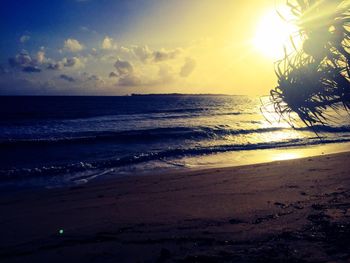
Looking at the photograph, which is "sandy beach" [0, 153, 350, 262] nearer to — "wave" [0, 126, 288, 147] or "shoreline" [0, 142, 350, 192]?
"shoreline" [0, 142, 350, 192]

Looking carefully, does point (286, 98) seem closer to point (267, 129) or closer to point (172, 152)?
point (172, 152)

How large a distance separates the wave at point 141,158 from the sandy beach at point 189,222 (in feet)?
14.5

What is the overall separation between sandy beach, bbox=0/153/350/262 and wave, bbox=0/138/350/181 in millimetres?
4423

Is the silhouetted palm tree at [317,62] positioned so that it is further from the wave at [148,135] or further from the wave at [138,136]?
the wave at [138,136]

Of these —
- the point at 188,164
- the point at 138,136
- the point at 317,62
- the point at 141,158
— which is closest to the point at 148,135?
the point at 138,136

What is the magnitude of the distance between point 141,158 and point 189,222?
41.4 ft

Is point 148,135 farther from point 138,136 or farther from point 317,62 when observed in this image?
point 317,62

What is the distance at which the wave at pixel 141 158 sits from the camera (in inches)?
631

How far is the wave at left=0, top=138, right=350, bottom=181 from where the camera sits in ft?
52.5

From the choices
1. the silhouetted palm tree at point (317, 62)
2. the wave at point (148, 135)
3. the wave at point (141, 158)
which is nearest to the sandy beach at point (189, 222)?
the silhouetted palm tree at point (317, 62)

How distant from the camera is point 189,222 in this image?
22.2ft

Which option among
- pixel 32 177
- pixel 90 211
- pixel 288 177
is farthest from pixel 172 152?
pixel 90 211

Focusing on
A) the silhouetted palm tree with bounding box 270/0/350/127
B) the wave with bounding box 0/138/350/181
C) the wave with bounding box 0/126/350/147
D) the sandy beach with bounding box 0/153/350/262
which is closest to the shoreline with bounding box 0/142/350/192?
the wave with bounding box 0/138/350/181

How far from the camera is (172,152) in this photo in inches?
829
